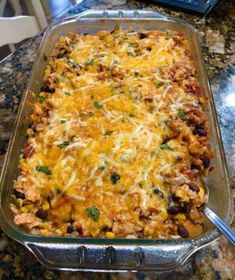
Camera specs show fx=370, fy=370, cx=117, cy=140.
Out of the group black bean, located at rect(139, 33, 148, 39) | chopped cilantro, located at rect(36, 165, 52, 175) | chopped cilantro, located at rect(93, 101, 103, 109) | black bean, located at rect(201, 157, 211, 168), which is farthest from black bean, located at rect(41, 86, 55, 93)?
black bean, located at rect(201, 157, 211, 168)

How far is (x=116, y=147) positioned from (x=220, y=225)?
0.35m

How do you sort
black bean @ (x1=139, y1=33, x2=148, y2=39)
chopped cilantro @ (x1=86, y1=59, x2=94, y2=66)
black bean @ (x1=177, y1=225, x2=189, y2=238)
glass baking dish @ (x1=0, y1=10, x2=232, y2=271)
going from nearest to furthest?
glass baking dish @ (x1=0, y1=10, x2=232, y2=271)
black bean @ (x1=177, y1=225, x2=189, y2=238)
chopped cilantro @ (x1=86, y1=59, x2=94, y2=66)
black bean @ (x1=139, y1=33, x2=148, y2=39)

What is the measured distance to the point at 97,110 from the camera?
117cm

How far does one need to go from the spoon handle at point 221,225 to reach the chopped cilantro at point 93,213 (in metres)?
0.27

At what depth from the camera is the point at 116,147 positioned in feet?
3.42

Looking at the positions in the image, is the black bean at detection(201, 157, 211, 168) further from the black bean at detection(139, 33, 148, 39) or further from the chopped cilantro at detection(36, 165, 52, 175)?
the black bean at detection(139, 33, 148, 39)

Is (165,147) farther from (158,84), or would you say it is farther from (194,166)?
(158,84)

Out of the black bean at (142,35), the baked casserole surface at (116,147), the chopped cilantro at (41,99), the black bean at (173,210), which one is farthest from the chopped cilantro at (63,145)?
the black bean at (142,35)

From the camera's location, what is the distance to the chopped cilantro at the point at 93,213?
92 centimetres

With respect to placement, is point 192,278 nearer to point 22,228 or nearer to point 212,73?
point 22,228

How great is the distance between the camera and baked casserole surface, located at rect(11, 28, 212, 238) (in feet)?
3.08

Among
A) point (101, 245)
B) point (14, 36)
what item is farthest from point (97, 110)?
point (14, 36)

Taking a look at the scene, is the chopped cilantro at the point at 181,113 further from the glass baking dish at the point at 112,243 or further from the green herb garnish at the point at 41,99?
the green herb garnish at the point at 41,99

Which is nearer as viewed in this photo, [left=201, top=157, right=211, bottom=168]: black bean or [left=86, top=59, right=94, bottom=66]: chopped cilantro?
[left=201, top=157, right=211, bottom=168]: black bean
